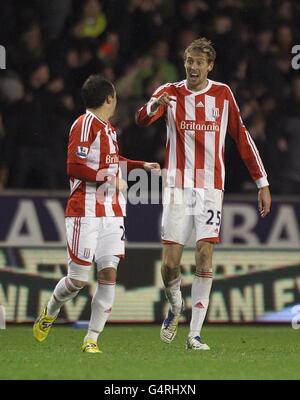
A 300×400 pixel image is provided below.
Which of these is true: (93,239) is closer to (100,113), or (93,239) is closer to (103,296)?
(103,296)

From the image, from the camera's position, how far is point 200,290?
8.72 meters

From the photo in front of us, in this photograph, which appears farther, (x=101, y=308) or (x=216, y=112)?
(x=216, y=112)

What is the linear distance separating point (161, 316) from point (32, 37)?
3.45 metres

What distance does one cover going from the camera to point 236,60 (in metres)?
13.4

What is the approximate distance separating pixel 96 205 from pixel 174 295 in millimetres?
1122

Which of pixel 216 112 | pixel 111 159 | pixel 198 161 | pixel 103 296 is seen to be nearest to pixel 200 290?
pixel 103 296

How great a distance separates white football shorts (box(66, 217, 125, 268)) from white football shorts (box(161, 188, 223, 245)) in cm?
63

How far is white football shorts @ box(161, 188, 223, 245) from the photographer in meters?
8.74

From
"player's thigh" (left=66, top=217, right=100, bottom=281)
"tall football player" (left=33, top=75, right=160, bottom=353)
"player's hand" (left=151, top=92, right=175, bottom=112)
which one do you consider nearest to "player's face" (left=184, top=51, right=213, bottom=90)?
"player's hand" (left=151, top=92, right=175, bottom=112)

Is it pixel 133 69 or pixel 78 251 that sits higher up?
pixel 133 69

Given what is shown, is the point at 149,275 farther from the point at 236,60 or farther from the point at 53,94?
the point at 236,60

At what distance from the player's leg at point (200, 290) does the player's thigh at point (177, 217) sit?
180mm

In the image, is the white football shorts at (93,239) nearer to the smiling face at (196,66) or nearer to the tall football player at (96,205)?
the tall football player at (96,205)

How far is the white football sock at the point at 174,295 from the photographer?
899 centimetres
